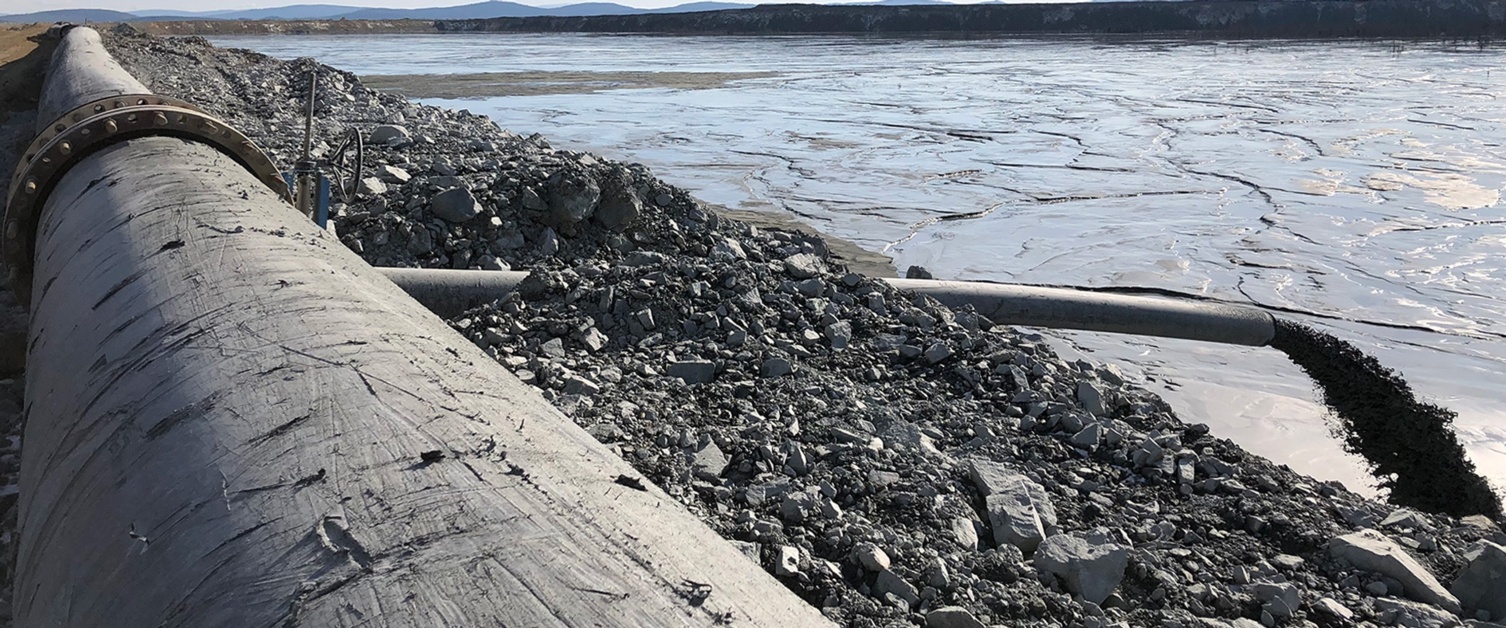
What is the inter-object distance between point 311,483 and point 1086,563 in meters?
1.86

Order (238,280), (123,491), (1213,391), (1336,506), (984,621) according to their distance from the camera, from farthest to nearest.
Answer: (1213,391)
(1336,506)
(984,621)
(238,280)
(123,491)

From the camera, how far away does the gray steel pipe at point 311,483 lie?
1.05 meters

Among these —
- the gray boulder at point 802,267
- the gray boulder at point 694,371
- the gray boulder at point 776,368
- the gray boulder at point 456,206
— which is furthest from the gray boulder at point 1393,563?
the gray boulder at point 456,206

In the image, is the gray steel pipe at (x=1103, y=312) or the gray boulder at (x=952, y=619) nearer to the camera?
the gray boulder at (x=952, y=619)

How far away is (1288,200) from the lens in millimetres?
8062

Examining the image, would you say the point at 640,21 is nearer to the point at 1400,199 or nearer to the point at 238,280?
the point at 1400,199

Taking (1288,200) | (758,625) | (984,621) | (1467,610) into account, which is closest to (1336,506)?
(1467,610)

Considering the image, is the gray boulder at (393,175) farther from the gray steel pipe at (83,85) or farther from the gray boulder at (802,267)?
the gray boulder at (802,267)

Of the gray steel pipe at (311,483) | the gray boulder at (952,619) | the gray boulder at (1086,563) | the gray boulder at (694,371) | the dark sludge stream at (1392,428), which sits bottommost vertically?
the dark sludge stream at (1392,428)

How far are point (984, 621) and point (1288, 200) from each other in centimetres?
722

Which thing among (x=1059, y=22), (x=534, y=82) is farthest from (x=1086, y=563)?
(x=1059, y=22)

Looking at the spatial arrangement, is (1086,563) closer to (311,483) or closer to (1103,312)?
(311,483)

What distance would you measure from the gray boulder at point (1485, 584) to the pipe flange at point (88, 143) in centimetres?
352

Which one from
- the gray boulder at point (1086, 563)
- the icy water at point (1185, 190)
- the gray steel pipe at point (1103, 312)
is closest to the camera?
the gray boulder at point (1086, 563)
